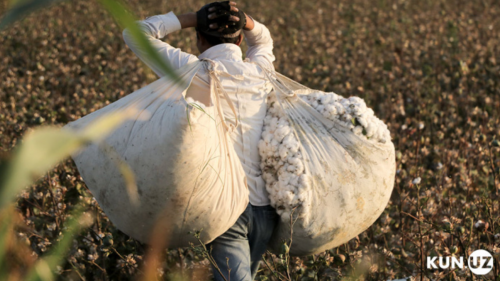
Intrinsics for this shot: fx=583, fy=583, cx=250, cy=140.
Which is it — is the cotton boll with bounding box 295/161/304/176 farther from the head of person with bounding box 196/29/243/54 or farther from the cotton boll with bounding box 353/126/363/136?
the head of person with bounding box 196/29/243/54

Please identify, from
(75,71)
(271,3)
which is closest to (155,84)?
(75,71)

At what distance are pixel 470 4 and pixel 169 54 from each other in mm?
8887

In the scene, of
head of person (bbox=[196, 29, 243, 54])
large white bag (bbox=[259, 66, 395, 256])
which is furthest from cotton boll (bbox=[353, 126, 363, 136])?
head of person (bbox=[196, 29, 243, 54])

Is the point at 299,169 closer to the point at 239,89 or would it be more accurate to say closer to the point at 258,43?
the point at 239,89

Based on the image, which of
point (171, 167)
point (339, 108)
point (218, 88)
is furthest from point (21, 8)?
point (339, 108)

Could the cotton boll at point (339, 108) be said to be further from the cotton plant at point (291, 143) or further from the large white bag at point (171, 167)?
the large white bag at point (171, 167)

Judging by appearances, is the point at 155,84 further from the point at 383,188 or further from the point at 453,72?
the point at 453,72

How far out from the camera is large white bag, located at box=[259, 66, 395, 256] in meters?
2.17

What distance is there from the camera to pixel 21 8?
53 centimetres

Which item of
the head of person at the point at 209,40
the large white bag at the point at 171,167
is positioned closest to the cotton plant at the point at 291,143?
the large white bag at the point at 171,167

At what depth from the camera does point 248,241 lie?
224 cm

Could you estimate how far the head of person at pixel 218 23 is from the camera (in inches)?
88.6

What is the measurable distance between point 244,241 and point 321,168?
40cm

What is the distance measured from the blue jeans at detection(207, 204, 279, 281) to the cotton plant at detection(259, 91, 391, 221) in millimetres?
77
